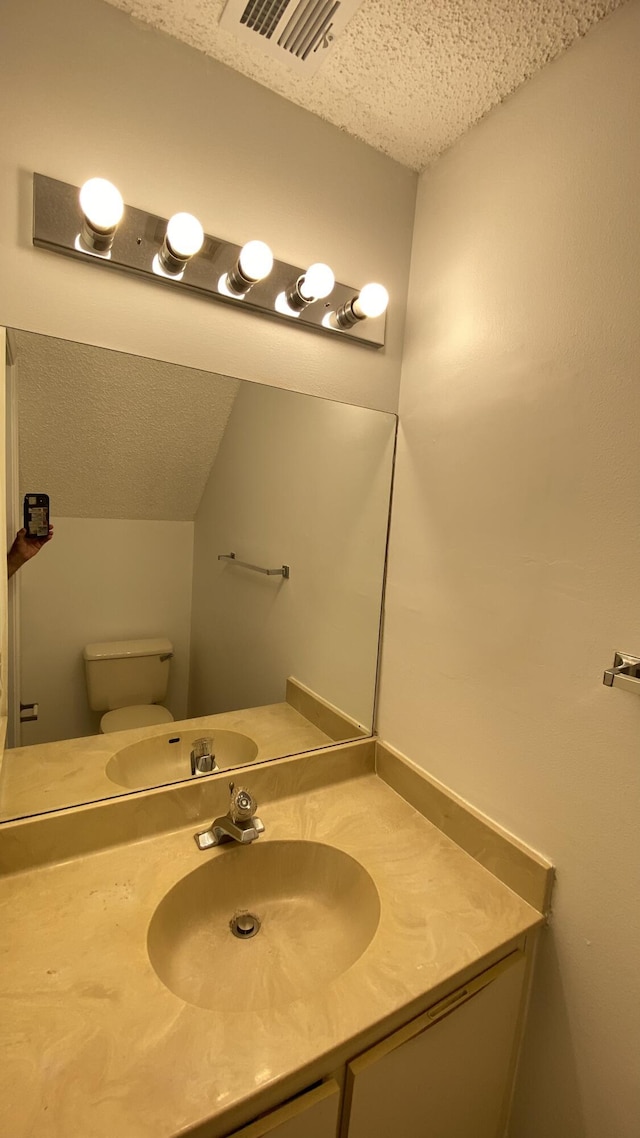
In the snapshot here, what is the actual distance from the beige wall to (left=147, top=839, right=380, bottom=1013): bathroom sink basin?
0.34m

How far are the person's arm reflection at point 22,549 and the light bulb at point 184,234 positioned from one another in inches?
23.1

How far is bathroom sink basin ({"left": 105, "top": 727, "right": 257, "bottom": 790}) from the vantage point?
1.11 m

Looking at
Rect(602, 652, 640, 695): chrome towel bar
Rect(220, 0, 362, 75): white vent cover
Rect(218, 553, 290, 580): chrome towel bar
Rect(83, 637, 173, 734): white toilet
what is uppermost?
Rect(220, 0, 362, 75): white vent cover

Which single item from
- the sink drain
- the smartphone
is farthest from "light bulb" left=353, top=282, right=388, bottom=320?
the sink drain

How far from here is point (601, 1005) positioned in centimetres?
84

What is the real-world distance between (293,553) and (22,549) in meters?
0.64

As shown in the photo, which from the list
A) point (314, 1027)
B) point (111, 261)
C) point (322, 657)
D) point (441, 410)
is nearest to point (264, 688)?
point (322, 657)

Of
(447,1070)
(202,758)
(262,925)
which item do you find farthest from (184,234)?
(447,1070)

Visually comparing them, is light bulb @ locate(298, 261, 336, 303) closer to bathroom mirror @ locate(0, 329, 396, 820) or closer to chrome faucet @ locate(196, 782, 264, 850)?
bathroom mirror @ locate(0, 329, 396, 820)

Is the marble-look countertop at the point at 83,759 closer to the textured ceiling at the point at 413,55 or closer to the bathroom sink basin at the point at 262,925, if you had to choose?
the bathroom sink basin at the point at 262,925

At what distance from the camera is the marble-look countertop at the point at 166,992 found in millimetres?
592

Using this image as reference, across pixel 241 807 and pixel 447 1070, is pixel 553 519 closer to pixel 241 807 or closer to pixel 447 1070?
pixel 241 807

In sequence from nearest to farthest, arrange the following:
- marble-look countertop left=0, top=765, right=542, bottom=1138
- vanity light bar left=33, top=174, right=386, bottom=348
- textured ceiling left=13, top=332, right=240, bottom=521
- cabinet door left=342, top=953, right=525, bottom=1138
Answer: marble-look countertop left=0, top=765, right=542, bottom=1138 < cabinet door left=342, top=953, right=525, bottom=1138 < vanity light bar left=33, top=174, right=386, bottom=348 < textured ceiling left=13, top=332, right=240, bottom=521

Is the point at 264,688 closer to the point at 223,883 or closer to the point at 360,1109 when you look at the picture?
the point at 223,883
